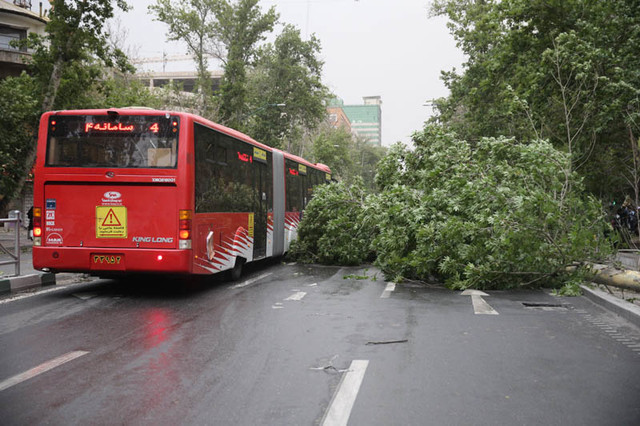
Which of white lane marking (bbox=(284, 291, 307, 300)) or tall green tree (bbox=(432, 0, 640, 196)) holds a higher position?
tall green tree (bbox=(432, 0, 640, 196))

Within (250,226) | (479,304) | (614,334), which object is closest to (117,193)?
(250,226)

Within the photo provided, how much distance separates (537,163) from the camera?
40.9ft

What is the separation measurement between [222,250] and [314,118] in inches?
1453

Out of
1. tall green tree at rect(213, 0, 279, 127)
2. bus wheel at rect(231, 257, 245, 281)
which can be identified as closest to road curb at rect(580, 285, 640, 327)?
bus wheel at rect(231, 257, 245, 281)

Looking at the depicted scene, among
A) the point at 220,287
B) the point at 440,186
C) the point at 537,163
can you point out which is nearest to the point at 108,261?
the point at 220,287

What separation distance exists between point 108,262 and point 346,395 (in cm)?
603

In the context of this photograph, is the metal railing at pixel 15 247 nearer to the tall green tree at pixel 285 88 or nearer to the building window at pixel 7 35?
the building window at pixel 7 35

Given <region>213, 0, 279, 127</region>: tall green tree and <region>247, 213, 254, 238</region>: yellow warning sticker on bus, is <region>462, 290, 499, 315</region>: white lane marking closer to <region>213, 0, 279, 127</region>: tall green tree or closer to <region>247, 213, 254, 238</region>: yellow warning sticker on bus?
<region>247, 213, 254, 238</region>: yellow warning sticker on bus

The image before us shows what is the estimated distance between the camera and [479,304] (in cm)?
938

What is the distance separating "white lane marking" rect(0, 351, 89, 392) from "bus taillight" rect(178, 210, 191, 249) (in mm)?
3565

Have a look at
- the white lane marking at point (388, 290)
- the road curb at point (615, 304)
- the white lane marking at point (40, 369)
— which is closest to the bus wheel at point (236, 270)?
the white lane marking at point (388, 290)

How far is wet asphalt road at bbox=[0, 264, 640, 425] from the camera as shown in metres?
4.22

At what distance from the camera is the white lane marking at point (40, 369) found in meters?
4.82

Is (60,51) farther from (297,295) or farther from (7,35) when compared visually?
(7,35)
